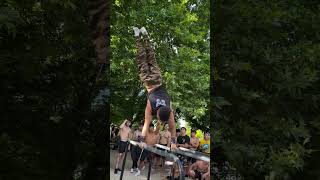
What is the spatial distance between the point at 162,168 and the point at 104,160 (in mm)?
823

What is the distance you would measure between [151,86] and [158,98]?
0.18m

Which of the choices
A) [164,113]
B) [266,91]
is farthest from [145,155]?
[266,91]

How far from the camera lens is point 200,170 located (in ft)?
21.0

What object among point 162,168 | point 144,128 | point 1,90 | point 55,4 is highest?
point 55,4

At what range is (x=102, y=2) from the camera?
→ 6.89 metres

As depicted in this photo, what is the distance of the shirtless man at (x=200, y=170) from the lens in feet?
20.9

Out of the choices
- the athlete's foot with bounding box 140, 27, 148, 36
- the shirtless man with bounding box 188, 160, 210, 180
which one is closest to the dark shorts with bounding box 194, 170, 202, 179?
the shirtless man with bounding box 188, 160, 210, 180

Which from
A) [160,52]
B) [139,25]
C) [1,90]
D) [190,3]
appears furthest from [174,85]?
[1,90]

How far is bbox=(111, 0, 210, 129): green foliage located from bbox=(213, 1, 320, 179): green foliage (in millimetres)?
274

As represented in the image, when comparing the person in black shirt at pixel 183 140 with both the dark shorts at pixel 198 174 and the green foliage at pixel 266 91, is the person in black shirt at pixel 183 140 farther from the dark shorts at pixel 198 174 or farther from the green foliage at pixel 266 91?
the green foliage at pixel 266 91

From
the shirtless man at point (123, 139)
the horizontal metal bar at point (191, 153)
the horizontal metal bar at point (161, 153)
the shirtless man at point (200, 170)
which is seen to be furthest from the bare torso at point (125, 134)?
the shirtless man at point (200, 170)

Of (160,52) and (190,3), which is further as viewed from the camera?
(190,3)

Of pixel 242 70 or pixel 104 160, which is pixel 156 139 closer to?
pixel 104 160

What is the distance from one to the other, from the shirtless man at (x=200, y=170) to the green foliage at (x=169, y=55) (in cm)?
56
